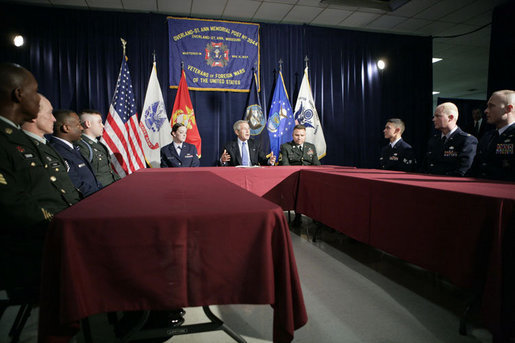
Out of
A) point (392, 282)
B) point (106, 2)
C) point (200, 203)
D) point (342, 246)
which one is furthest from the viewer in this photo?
point (106, 2)

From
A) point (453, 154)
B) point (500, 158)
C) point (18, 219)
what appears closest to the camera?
point (18, 219)

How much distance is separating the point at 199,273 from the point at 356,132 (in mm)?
5037

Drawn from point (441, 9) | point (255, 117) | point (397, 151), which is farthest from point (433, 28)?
point (255, 117)

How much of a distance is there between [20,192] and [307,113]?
14.1 feet

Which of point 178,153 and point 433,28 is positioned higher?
point 433,28

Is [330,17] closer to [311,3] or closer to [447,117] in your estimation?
[311,3]

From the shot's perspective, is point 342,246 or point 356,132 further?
point 356,132

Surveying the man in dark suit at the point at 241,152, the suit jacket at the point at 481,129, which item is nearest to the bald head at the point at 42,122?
the man in dark suit at the point at 241,152

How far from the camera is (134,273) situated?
80 cm

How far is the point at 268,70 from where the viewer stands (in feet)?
15.8

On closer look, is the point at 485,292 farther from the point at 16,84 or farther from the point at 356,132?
the point at 356,132

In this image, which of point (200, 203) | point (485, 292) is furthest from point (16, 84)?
point (485, 292)

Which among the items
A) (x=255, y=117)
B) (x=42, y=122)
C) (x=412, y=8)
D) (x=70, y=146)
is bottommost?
(x=70, y=146)

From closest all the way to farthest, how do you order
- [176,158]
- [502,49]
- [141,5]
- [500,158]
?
[500,158] → [176,158] → [141,5] → [502,49]
